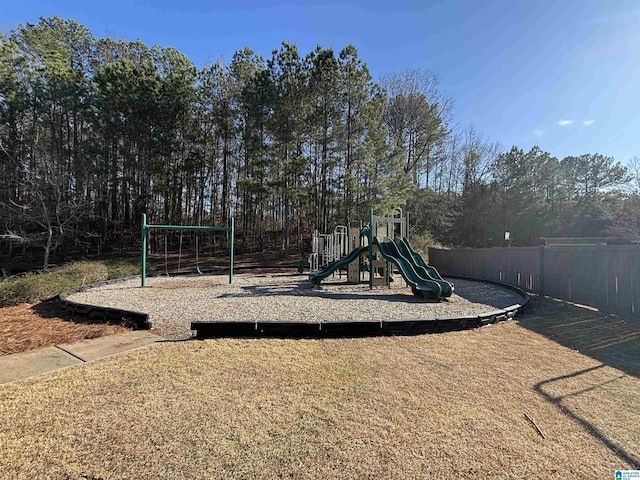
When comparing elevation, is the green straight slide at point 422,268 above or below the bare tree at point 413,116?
below

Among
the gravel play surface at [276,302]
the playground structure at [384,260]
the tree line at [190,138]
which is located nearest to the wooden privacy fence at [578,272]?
the gravel play surface at [276,302]

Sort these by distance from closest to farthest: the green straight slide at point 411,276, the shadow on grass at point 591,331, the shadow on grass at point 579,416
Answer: the shadow on grass at point 579,416
the shadow on grass at point 591,331
the green straight slide at point 411,276

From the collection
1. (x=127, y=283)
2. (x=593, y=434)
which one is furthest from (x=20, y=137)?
(x=593, y=434)

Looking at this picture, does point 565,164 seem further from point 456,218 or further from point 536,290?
point 536,290

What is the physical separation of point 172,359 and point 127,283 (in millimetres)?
7161

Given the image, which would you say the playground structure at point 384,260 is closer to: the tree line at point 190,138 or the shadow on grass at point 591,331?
the shadow on grass at point 591,331

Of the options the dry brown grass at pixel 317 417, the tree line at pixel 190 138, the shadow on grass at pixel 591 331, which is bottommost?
the shadow on grass at pixel 591 331

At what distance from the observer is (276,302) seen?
6.30 m

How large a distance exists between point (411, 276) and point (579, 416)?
17.5 feet

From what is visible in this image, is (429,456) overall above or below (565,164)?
below

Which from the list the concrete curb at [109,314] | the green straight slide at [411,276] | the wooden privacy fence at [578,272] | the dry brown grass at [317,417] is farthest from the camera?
the green straight slide at [411,276]

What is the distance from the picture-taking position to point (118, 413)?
7.11ft

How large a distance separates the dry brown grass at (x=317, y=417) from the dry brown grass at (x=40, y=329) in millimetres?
1357

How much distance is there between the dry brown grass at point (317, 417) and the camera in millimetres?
1709
